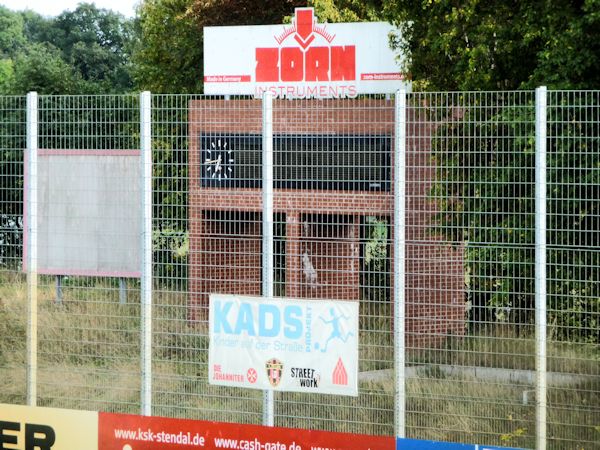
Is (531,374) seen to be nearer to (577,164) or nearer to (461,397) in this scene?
(461,397)

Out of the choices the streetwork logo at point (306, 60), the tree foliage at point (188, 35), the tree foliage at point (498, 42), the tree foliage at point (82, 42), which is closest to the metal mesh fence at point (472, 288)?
the tree foliage at point (498, 42)

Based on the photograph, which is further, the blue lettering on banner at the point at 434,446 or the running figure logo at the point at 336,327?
the running figure logo at the point at 336,327

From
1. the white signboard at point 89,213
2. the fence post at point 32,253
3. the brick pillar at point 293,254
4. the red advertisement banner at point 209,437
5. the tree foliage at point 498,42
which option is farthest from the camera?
the tree foliage at point 498,42

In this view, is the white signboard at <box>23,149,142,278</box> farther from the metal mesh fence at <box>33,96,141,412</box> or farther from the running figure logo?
the running figure logo

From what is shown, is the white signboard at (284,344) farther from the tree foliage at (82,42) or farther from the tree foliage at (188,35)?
the tree foliage at (82,42)

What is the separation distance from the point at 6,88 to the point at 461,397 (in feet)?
96.2

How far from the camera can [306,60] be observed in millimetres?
19641

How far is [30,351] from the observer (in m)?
9.73

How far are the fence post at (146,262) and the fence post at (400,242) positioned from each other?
2219 millimetres

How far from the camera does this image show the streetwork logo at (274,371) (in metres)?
8.98

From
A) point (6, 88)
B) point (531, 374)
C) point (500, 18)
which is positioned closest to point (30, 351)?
point (531, 374)

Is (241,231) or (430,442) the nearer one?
(430,442)

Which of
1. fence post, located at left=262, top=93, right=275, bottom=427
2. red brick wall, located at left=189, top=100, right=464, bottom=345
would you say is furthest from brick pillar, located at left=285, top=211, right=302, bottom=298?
fence post, located at left=262, top=93, right=275, bottom=427

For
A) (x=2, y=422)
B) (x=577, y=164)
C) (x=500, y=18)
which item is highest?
(x=500, y=18)
